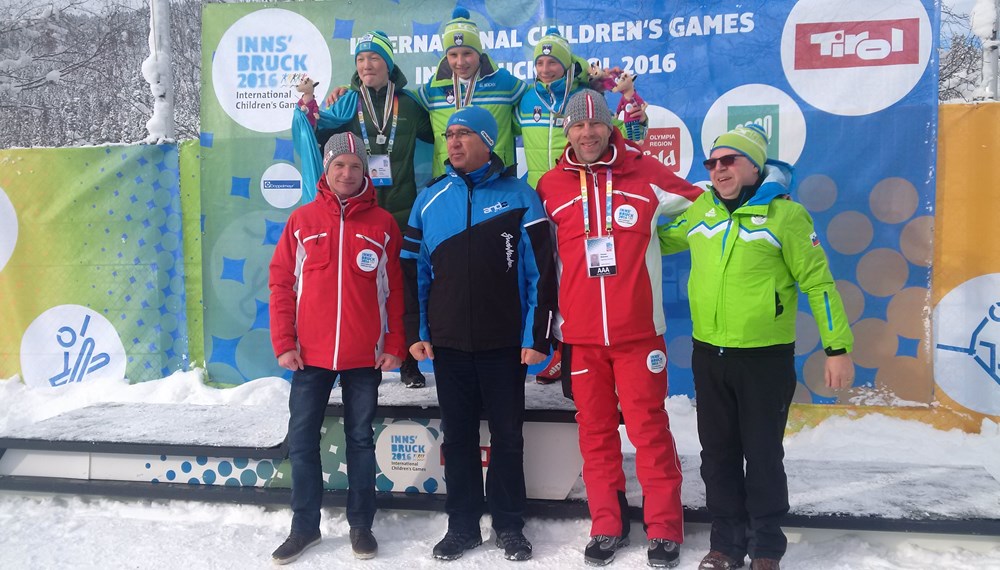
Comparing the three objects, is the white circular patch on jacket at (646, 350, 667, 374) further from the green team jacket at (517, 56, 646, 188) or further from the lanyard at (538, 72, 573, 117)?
the lanyard at (538, 72, 573, 117)

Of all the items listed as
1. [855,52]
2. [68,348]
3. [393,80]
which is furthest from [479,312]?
[68,348]

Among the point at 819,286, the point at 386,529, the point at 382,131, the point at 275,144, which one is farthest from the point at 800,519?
the point at 275,144

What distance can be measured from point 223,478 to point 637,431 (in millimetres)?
2222

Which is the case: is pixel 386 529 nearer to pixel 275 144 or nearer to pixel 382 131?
pixel 382 131

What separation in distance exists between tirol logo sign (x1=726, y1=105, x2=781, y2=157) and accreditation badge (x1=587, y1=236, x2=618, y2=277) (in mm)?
2312

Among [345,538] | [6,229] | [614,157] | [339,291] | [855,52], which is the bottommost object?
[345,538]

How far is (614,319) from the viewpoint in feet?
9.17

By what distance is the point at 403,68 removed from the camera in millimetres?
5059

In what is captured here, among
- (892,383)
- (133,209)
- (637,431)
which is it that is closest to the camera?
(637,431)

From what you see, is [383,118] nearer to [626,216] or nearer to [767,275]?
[626,216]

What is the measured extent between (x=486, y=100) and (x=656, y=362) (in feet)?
5.64

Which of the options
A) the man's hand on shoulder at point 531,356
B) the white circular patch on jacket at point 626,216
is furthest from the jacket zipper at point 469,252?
the white circular patch on jacket at point 626,216

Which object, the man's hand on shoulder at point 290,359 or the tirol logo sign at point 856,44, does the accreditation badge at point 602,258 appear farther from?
the tirol logo sign at point 856,44

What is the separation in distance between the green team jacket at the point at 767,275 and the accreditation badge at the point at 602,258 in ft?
1.28
